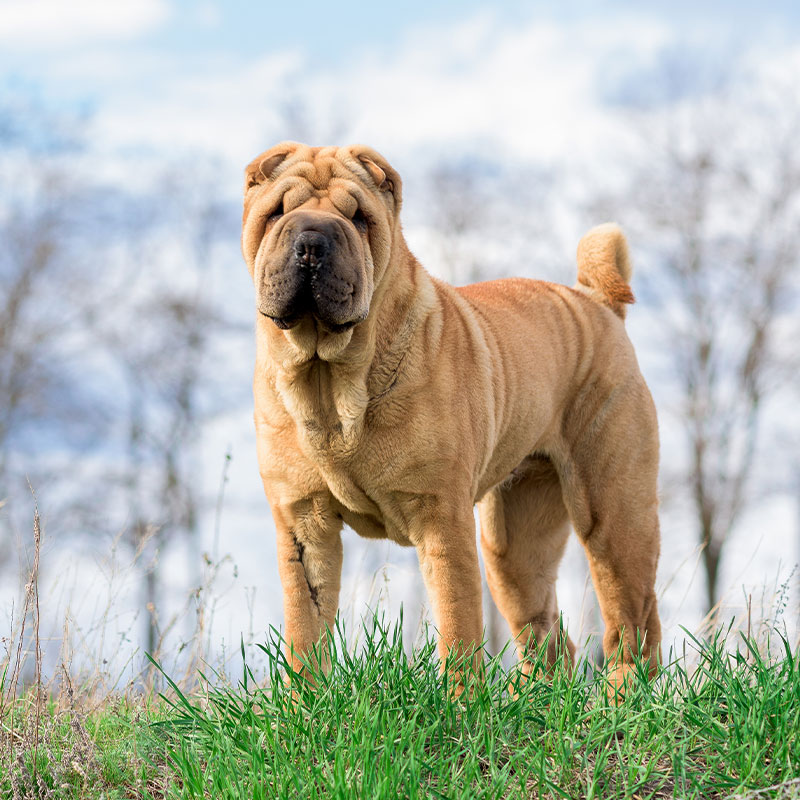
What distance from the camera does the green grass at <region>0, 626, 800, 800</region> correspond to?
8.66 feet

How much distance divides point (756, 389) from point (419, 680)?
10063 mm

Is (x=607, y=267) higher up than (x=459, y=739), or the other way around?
(x=607, y=267)

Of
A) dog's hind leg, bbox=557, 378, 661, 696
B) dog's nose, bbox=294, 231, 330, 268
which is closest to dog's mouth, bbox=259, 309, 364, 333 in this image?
dog's nose, bbox=294, 231, 330, 268

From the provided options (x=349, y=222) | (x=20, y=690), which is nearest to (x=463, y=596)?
(x=349, y=222)

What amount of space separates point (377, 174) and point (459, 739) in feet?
6.22

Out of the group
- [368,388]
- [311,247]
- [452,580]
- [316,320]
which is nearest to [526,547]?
[452,580]

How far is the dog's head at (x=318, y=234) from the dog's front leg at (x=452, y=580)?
2.43 feet

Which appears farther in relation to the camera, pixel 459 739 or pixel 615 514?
pixel 615 514

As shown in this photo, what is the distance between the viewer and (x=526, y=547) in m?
4.78

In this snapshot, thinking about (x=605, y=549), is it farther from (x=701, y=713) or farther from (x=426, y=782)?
(x=426, y=782)

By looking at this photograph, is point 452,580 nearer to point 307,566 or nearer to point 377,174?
point 307,566

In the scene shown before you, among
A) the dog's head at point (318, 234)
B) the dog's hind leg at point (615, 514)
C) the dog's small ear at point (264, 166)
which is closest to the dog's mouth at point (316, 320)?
the dog's head at point (318, 234)

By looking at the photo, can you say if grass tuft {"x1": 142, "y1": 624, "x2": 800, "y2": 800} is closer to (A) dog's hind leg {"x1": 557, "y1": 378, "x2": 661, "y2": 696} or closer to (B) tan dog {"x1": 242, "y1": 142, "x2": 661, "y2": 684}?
(B) tan dog {"x1": 242, "y1": 142, "x2": 661, "y2": 684}

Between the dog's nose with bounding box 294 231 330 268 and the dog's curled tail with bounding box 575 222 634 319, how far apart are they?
231cm
